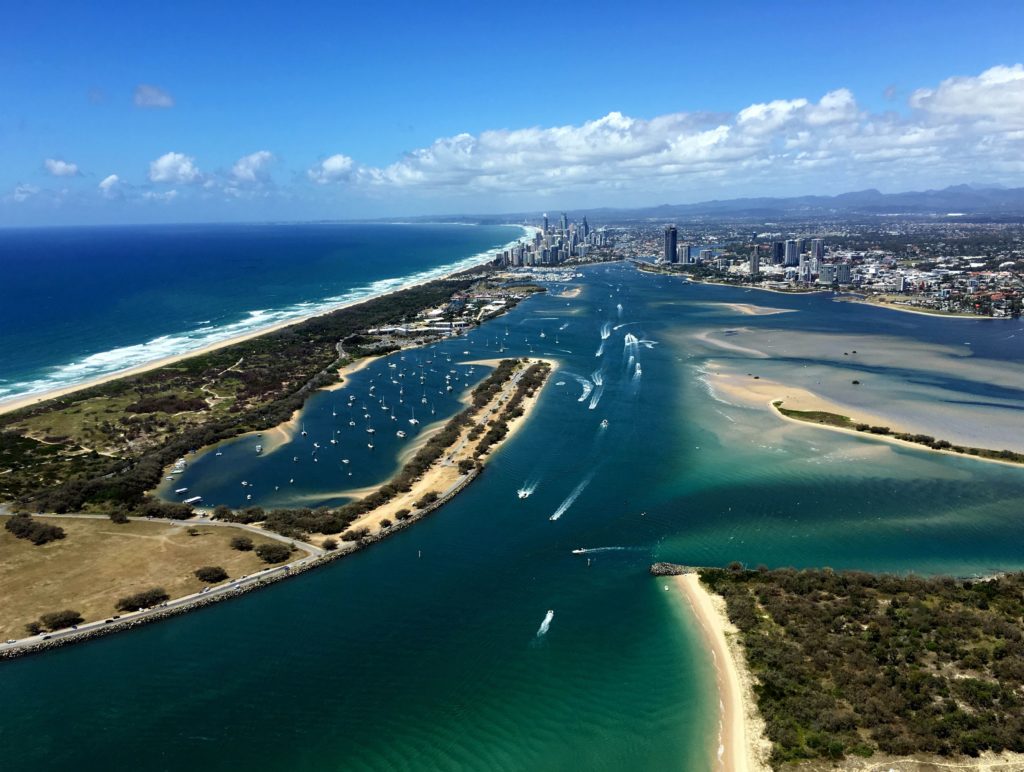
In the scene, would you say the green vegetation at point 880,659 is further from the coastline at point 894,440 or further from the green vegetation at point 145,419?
the green vegetation at point 145,419

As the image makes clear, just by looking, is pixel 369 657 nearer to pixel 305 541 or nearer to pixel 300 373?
pixel 305 541

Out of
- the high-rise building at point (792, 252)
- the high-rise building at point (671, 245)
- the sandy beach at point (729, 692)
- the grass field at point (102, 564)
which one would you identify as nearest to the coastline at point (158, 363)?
the grass field at point (102, 564)

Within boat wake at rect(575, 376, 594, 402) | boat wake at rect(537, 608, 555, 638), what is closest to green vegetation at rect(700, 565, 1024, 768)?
boat wake at rect(537, 608, 555, 638)

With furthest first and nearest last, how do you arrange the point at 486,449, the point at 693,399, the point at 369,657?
the point at 693,399, the point at 486,449, the point at 369,657

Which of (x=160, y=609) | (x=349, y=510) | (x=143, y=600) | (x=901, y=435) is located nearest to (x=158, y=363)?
(x=349, y=510)

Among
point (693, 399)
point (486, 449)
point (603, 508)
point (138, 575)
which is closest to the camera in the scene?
point (138, 575)

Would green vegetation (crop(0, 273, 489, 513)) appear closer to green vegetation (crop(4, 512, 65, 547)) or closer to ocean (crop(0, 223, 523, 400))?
green vegetation (crop(4, 512, 65, 547))

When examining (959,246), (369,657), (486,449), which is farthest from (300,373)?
(959,246)
